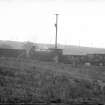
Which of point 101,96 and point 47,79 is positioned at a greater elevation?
point 47,79

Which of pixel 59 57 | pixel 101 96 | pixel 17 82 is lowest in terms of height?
→ pixel 101 96

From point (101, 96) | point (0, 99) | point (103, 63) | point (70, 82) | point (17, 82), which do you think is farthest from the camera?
point (103, 63)

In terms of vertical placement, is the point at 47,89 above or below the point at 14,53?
below

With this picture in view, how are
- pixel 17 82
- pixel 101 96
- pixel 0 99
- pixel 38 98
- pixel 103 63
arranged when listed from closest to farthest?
pixel 0 99
pixel 38 98
pixel 101 96
pixel 17 82
pixel 103 63

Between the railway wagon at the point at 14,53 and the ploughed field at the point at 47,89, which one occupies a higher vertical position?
the railway wagon at the point at 14,53

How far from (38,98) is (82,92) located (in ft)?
11.9

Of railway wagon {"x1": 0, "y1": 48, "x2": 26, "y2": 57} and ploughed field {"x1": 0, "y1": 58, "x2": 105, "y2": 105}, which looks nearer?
ploughed field {"x1": 0, "y1": 58, "x2": 105, "y2": 105}

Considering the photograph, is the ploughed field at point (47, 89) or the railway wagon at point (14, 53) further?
the railway wagon at point (14, 53)

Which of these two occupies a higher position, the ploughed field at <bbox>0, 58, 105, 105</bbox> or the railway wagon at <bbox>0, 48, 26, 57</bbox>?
the railway wagon at <bbox>0, 48, 26, 57</bbox>

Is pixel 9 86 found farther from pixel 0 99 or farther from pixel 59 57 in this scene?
pixel 59 57

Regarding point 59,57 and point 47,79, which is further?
point 59,57

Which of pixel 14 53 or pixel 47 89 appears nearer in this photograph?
pixel 47 89

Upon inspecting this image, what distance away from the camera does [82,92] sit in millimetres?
11570

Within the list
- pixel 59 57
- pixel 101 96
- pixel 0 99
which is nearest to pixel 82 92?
pixel 101 96
